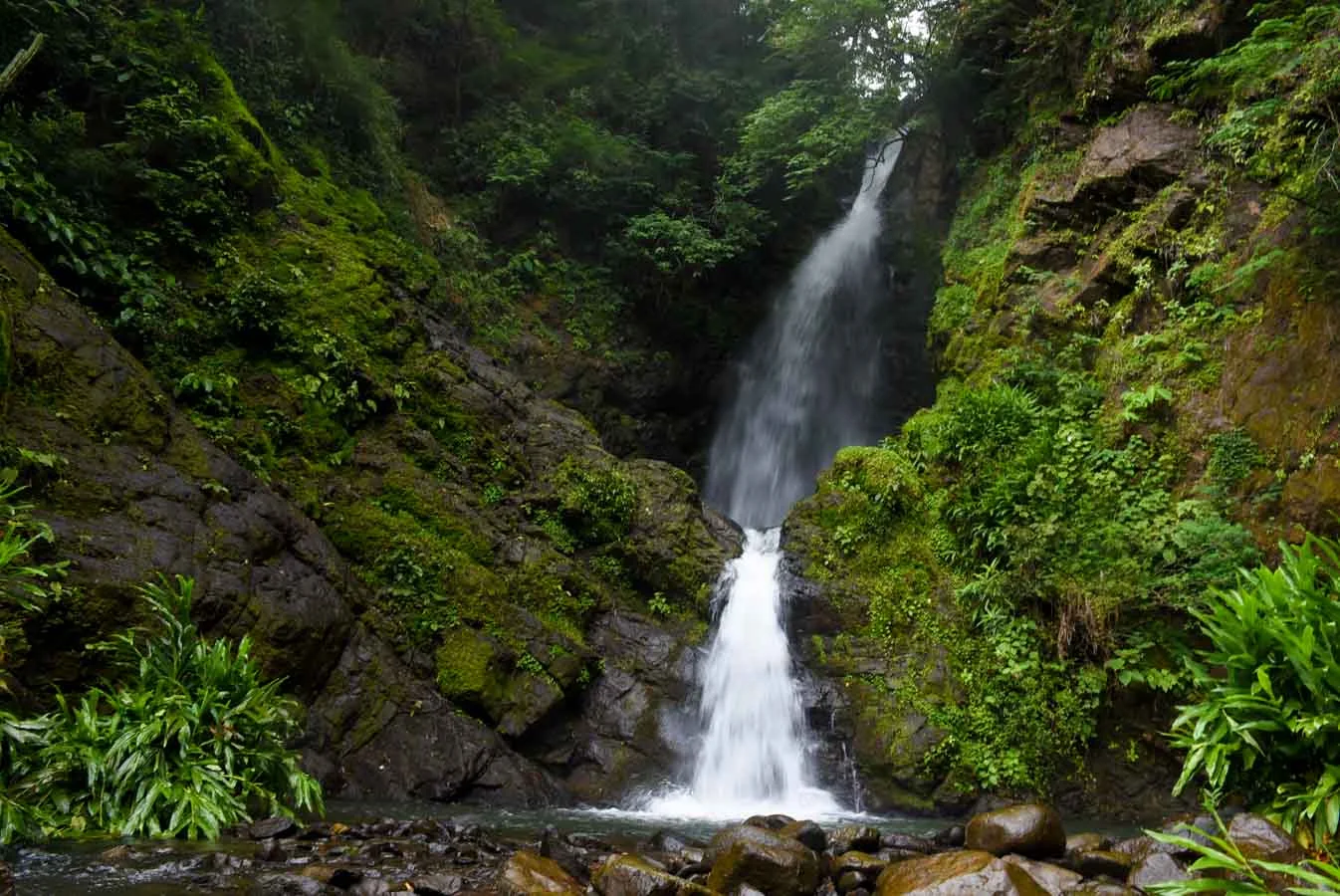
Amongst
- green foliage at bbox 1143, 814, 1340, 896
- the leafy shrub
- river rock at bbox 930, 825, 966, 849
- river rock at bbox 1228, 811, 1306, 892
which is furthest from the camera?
the leafy shrub

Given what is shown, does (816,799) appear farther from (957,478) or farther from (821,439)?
A: (821,439)

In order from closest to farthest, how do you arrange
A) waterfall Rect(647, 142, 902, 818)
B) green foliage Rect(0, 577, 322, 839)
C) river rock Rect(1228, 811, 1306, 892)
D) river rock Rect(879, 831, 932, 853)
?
river rock Rect(1228, 811, 1306, 892)
green foliage Rect(0, 577, 322, 839)
river rock Rect(879, 831, 932, 853)
waterfall Rect(647, 142, 902, 818)

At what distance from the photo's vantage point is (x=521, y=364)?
16.9 meters

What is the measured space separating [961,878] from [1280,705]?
2.22 metres

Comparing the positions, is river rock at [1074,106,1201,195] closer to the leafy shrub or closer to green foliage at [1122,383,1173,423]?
green foliage at [1122,383,1173,423]

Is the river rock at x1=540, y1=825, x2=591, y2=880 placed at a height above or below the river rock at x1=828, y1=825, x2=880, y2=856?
below

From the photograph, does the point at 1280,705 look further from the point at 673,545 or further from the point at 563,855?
the point at 673,545

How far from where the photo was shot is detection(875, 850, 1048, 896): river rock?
4.57 meters

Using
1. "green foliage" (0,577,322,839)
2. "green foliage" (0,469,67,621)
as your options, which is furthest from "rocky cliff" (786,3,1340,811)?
"green foliage" (0,469,67,621)

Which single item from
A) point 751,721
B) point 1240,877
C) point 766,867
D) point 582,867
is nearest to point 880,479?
point 751,721

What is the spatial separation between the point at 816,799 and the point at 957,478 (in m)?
4.99

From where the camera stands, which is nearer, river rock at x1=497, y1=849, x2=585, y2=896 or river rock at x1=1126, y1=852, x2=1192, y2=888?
river rock at x1=497, y1=849, x2=585, y2=896

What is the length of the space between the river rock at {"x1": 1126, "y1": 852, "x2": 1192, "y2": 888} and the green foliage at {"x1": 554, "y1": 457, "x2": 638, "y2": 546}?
27.4ft

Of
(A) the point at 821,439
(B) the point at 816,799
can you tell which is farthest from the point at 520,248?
(B) the point at 816,799
